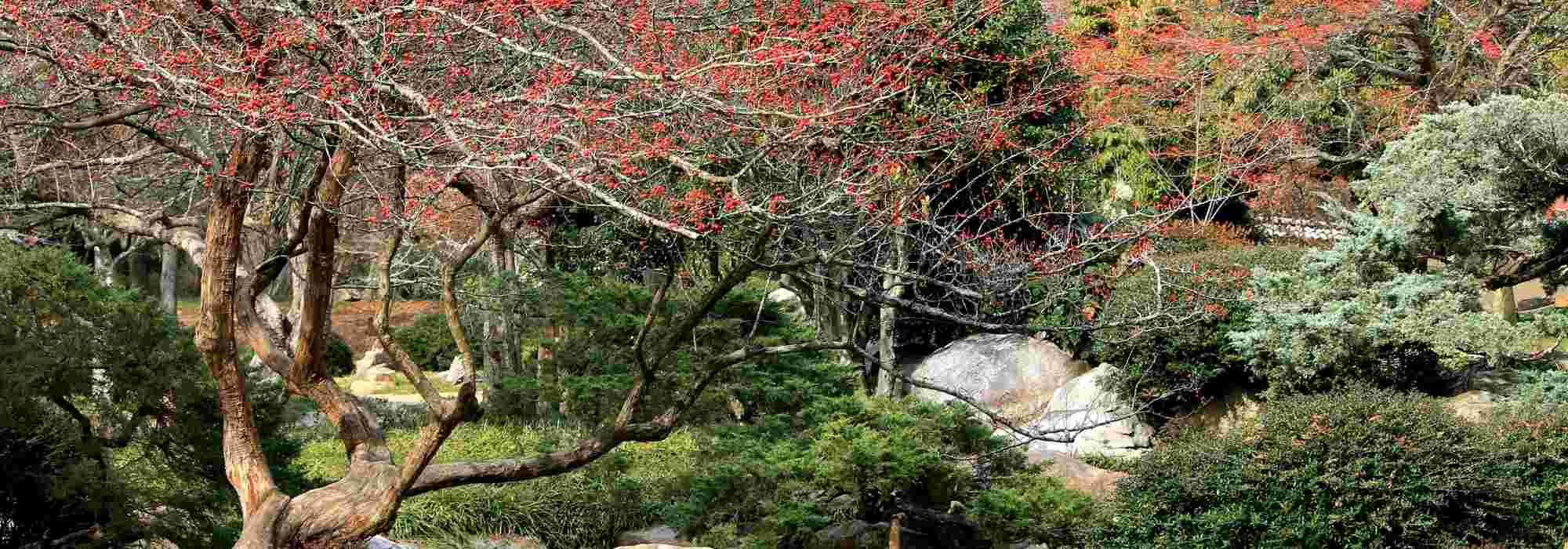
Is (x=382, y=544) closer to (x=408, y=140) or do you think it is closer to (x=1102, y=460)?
(x=408, y=140)

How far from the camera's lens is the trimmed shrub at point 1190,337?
1137 cm

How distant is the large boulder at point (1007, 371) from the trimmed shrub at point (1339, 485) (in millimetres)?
5866

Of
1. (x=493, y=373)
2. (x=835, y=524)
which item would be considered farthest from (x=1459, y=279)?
(x=493, y=373)

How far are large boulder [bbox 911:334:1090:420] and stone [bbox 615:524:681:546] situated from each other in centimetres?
520

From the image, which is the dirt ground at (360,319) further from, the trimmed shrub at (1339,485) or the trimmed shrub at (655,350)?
the trimmed shrub at (1339,485)

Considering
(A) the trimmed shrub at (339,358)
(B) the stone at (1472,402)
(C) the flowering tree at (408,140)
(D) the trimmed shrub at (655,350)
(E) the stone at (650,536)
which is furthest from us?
(A) the trimmed shrub at (339,358)

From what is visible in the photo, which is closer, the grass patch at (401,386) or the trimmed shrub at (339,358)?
the grass patch at (401,386)

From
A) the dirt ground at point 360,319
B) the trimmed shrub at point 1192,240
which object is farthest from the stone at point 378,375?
the trimmed shrub at point 1192,240

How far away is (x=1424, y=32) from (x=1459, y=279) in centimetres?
478

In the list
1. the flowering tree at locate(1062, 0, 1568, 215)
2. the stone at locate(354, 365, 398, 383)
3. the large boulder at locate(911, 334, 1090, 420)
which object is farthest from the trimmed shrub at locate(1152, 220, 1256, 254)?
the stone at locate(354, 365, 398, 383)

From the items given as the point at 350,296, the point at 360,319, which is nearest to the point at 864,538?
the point at 360,319

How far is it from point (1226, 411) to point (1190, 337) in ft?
3.67

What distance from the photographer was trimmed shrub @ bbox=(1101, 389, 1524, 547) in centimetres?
732

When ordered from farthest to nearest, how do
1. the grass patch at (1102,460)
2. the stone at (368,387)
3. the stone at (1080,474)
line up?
the stone at (368,387) < the grass patch at (1102,460) < the stone at (1080,474)
